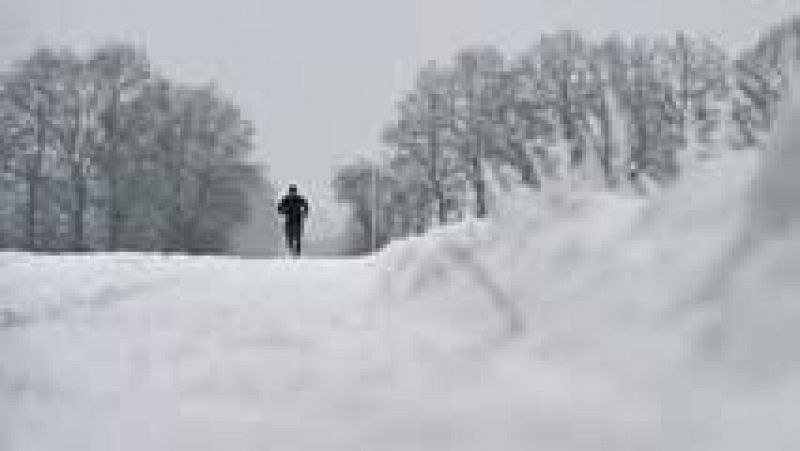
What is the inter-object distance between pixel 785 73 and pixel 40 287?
527 cm

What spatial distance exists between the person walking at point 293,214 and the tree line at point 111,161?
22274 millimetres

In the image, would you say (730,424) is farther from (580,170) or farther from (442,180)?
(442,180)

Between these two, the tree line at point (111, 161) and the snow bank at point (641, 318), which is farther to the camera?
the tree line at point (111, 161)

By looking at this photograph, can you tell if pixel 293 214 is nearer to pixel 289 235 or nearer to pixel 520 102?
pixel 289 235

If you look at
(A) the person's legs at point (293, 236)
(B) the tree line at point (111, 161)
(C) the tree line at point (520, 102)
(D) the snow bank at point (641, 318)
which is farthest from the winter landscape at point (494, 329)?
(B) the tree line at point (111, 161)

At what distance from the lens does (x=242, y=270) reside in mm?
7668

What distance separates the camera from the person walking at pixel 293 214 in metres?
19.1

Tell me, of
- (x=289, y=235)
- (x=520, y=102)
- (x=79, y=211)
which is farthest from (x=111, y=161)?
(x=289, y=235)

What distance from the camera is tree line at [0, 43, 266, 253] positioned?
41.0 meters

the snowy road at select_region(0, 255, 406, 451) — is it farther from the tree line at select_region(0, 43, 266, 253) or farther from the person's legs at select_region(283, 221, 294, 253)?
the tree line at select_region(0, 43, 266, 253)

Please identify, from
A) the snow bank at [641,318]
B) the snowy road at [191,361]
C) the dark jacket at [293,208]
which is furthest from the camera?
the dark jacket at [293,208]

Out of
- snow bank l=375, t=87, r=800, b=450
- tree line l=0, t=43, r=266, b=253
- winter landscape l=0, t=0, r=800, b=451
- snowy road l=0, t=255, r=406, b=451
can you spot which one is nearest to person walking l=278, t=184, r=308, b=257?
winter landscape l=0, t=0, r=800, b=451

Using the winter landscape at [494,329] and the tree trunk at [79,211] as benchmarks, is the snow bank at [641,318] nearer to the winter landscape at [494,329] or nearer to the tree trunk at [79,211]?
the winter landscape at [494,329]

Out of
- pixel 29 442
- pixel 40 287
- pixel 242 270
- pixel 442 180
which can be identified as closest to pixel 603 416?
pixel 29 442
